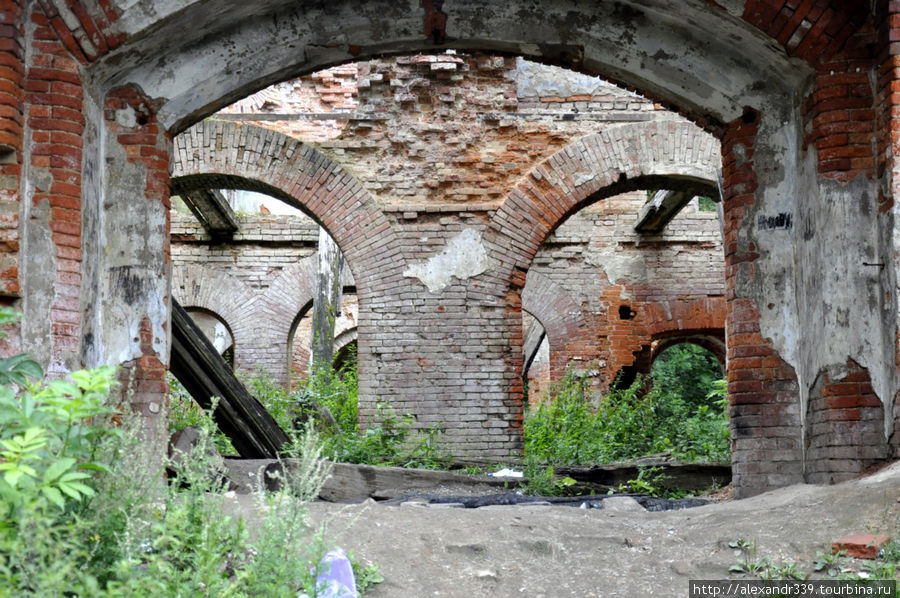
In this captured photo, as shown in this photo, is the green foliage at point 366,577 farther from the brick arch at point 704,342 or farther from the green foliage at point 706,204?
the green foliage at point 706,204

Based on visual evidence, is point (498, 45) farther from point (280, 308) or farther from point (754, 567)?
point (280, 308)

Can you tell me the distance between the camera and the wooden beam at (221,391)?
292 inches

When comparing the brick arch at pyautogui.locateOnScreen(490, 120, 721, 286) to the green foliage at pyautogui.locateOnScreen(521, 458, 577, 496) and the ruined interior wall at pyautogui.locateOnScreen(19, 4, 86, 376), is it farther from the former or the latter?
the ruined interior wall at pyautogui.locateOnScreen(19, 4, 86, 376)

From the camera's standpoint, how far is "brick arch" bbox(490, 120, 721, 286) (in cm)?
1066

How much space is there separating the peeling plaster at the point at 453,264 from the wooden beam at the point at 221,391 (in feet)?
9.89

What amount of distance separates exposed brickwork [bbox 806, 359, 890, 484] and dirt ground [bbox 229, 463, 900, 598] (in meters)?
0.29

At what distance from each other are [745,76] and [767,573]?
361cm

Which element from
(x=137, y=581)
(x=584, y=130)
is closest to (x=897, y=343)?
(x=137, y=581)

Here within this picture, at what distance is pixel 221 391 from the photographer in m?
7.70

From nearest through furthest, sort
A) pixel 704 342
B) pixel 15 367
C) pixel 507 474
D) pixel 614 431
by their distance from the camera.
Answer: pixel 15 367
pixel 507 474
pixel 614 431
pixel 704 342

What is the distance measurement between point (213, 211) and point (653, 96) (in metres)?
8.90

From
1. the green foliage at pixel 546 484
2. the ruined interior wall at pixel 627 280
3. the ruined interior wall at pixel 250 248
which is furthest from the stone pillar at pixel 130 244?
the ruined interior wall at pixel 250 248

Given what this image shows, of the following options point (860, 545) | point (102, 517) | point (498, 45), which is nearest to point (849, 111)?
point (498, 45)

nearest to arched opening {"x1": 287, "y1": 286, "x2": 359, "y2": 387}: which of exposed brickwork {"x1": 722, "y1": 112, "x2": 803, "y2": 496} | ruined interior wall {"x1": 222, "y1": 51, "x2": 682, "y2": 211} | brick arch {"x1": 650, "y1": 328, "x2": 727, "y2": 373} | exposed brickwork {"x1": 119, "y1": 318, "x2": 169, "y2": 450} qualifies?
brick arch {"x1": 650, "y1": 328, "x2": 727, "y2": 373}
